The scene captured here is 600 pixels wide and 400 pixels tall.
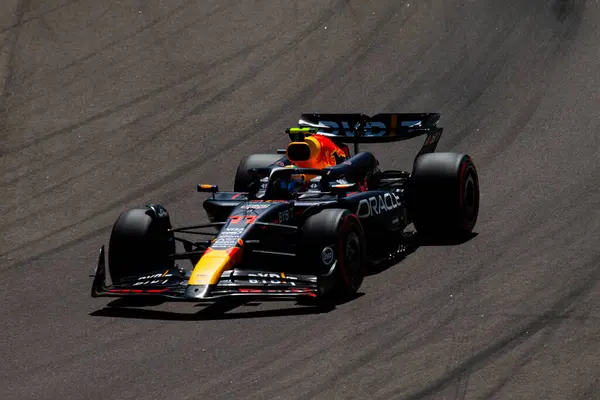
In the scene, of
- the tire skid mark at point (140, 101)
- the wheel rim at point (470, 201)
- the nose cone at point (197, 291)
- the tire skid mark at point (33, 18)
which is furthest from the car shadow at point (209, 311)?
the tire skid mark at point (33, 18)

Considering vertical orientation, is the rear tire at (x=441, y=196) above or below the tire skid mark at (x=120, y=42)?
below

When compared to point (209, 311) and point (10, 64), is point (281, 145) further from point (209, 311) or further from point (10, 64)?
point (209, 311)

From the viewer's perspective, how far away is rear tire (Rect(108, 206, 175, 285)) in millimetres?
12750

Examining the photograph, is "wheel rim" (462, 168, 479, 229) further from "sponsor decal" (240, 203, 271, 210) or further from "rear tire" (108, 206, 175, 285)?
"rear tire" (108, 206, 175, 285)

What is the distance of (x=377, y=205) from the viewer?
13.8 m

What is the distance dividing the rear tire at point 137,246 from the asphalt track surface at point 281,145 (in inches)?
18.6

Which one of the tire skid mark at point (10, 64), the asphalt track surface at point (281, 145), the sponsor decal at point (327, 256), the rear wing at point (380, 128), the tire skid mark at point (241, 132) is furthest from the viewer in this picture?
the tire skid mark at point (10, 64)

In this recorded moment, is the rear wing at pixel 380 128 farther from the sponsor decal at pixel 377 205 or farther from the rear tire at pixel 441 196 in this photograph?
the sponsor decal at pixel 377 205

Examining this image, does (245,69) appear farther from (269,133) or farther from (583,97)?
(583,97)

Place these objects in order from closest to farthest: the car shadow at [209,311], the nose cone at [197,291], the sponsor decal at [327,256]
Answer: the nose cone at [197,291] < the car shadow at [209,311] < the sponsor decal at [327,256]

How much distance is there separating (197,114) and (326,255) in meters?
8.51

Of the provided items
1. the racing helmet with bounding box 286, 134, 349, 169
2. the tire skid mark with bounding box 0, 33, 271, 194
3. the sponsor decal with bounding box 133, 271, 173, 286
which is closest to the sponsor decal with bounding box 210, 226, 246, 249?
the sponsor decal with bounding box 133, 271, 173, 286

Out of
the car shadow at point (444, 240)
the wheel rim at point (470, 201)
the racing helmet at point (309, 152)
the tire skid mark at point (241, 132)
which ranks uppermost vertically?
the tire skid mark at point (241, 132)

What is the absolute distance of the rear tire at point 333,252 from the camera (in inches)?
471
